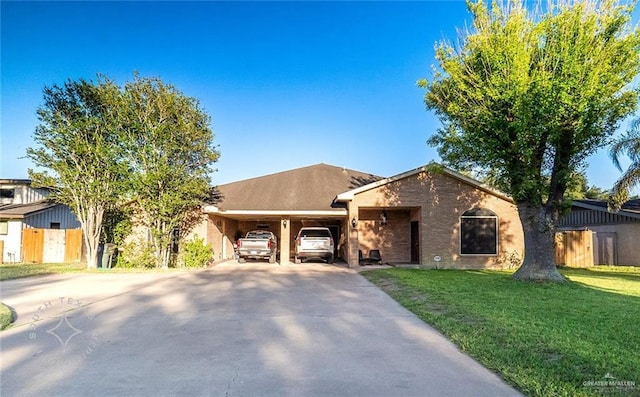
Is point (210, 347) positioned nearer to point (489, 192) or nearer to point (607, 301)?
point (607, 301)

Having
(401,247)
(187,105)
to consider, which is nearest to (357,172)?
(401,247)

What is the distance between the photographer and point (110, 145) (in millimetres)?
17141

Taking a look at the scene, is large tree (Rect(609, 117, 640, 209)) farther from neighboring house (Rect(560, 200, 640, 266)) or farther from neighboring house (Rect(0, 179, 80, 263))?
neighboring house (Rect(0, 179, 80, 263))

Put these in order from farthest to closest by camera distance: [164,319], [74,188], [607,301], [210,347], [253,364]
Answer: [74,188]
[607,301]
[164,319]
[210,347]
[253,364]

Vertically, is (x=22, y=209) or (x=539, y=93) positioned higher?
(x=539, y=93)

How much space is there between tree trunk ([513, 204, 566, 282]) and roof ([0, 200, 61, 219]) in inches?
961

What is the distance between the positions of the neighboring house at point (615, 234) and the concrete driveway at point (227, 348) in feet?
54.3

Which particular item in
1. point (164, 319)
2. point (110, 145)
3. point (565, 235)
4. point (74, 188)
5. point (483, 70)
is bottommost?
point (164, 319)

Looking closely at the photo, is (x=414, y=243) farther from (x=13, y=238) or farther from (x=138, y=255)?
(x=13, y=238)

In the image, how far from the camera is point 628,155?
48.8 feet

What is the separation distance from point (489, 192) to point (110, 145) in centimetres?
1670

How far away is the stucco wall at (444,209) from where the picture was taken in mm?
17875

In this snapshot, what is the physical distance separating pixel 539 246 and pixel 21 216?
25.0 meters

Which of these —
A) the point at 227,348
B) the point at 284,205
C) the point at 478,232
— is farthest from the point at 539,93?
the point at 284,205
